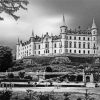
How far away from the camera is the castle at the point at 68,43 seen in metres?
103

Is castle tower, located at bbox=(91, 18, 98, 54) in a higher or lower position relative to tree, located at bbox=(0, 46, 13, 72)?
higher

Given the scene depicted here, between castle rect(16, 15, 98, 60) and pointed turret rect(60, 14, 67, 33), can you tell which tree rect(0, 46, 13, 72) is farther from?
pointed turret rect(60, 14, 67, 33)

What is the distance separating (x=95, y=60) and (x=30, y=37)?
106 feet

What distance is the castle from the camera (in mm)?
103125

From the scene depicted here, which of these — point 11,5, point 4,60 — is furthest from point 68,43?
point 11,5

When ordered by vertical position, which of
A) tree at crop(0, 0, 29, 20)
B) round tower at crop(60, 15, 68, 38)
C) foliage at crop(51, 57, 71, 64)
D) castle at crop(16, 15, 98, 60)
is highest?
round tower at crop(60, 15, 68, 38)

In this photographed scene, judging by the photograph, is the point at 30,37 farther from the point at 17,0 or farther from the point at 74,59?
the point at 17,0

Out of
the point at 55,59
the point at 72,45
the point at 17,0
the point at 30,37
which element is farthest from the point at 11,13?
the point at 30,37

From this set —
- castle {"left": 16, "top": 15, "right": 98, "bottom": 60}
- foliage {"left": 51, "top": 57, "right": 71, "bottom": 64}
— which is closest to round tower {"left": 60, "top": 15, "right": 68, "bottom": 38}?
castle {"left": 16, "top": 15, "right": 98, "bottom": 60}

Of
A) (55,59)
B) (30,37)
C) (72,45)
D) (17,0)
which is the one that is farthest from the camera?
(30,37)

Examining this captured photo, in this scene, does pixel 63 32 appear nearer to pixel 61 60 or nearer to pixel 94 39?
pixel 94 39

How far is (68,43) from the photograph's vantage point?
4102 inches

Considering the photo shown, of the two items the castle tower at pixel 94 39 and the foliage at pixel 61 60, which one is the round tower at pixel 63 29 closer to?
the castle tower at pixel 94 39

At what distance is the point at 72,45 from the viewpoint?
10381 centimetres
